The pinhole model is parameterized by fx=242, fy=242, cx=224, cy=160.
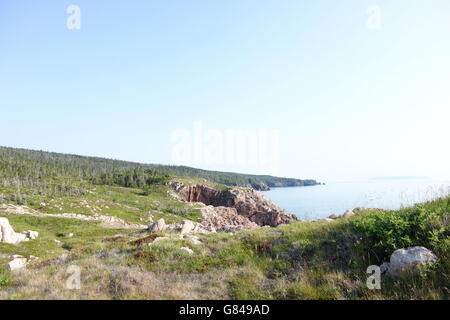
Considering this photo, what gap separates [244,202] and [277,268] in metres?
93.0

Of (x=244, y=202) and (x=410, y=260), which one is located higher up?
(x=410, y=260)

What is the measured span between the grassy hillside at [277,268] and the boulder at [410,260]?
22 cm

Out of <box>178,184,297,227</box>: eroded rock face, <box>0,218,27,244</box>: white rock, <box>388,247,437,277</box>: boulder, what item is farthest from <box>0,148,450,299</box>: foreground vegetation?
<box>178,184,297,227</box>: eroded rock face

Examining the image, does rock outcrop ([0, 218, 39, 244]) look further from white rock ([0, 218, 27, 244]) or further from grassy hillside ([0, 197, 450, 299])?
grassy hillside ([0, 197, 450, 299])

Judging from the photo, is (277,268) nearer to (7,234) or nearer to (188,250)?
(188,250)

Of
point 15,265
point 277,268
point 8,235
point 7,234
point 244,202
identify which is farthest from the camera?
point 244,202

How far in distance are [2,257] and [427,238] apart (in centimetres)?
3032

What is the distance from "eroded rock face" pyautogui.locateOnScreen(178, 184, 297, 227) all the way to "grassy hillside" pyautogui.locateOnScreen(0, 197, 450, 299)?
230 ft

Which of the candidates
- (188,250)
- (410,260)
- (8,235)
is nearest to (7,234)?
(8,235)

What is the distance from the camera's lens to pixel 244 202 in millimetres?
100500

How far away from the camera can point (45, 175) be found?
13175 cm

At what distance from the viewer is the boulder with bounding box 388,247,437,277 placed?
6750 mm

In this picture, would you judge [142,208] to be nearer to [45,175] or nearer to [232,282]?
[232,282]

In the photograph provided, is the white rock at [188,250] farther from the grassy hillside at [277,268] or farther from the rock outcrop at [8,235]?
the rock outcrop at [8,235]
